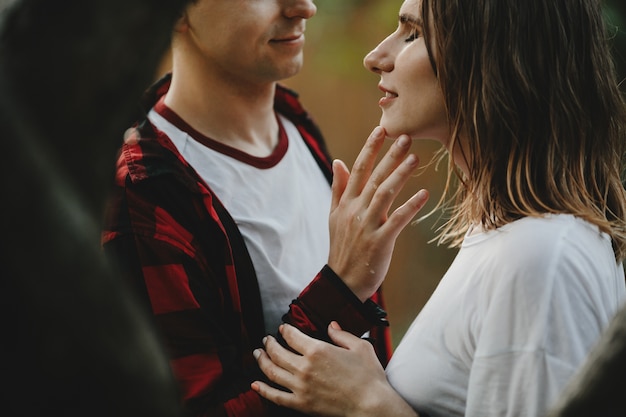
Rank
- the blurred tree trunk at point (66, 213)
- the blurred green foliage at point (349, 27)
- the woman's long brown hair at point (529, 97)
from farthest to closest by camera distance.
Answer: the blurred green foliage at point (349, 27), the woman's long brown hair at point (529, 97), the blurred tree trunk at point (66, 213)

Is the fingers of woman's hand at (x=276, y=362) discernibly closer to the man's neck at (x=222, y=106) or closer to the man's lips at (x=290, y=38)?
the man's neck at (x=222, y=106)

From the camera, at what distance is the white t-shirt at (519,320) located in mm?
1163

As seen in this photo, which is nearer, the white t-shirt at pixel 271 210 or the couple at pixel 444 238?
the couple at pixel 444 238

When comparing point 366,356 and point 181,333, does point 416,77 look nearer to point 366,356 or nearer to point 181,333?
point 366,356

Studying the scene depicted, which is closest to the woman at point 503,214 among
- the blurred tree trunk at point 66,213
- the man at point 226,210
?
the man at point 226,210

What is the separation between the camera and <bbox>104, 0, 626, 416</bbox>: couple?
1.20 meters

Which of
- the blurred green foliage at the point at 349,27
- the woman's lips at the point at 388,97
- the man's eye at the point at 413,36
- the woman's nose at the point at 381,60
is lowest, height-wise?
the woman's lips at the point at 388,97

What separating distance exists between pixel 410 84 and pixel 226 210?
521mm

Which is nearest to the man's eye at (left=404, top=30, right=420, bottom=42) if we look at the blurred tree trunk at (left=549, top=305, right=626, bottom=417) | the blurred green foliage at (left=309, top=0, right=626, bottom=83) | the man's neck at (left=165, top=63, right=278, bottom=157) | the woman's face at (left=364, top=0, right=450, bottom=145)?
the woman's face at (left=364, top=0, right=450, bottom=145)

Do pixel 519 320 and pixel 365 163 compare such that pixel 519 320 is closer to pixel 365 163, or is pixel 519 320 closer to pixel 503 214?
pixel 503 214

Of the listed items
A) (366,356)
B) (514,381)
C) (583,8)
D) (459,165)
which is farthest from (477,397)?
(583,8)

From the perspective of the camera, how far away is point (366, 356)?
1457mm

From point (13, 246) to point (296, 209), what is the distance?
54.6 inches

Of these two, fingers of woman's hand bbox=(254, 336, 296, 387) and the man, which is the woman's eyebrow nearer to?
the man
